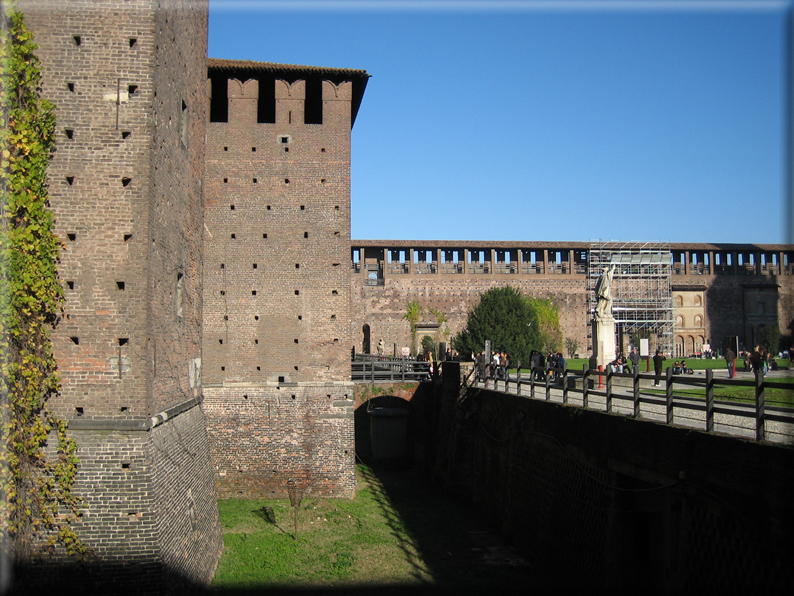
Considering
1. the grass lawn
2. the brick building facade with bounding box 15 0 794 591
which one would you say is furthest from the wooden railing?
the brick building facade with bounding box 15 0 794 591

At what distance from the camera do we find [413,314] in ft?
117

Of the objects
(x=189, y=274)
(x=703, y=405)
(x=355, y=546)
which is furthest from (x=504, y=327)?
(x=703, y=405)

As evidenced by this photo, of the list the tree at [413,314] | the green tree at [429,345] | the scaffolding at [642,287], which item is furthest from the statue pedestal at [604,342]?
the scaffolding at [642,287]

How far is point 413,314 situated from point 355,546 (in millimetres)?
24266

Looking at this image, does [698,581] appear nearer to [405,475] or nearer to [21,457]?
[21,457]

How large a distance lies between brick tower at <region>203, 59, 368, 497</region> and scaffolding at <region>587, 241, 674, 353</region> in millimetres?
25758

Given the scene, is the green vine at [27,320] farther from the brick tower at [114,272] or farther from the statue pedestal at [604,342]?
the statue pedestal at [604,342]

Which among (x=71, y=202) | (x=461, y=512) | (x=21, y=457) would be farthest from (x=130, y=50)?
(x=461, y=512)

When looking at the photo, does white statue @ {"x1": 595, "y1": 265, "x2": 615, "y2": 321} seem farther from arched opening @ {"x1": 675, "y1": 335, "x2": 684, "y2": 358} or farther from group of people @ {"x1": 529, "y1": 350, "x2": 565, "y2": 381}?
arched opening @ {"x1": 675, "y1": 335, "x2": 684, "y2": 358}

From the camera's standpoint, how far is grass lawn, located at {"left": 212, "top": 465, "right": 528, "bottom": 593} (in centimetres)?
1005

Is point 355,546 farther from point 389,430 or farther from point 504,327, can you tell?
point 504,327

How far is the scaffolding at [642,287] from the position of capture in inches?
1497

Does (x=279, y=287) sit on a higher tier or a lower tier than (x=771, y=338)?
higher

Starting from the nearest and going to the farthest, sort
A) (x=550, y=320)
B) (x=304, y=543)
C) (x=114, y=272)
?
(x=114, y=272)
(x=304, y=543)
(x=550, y=320)
